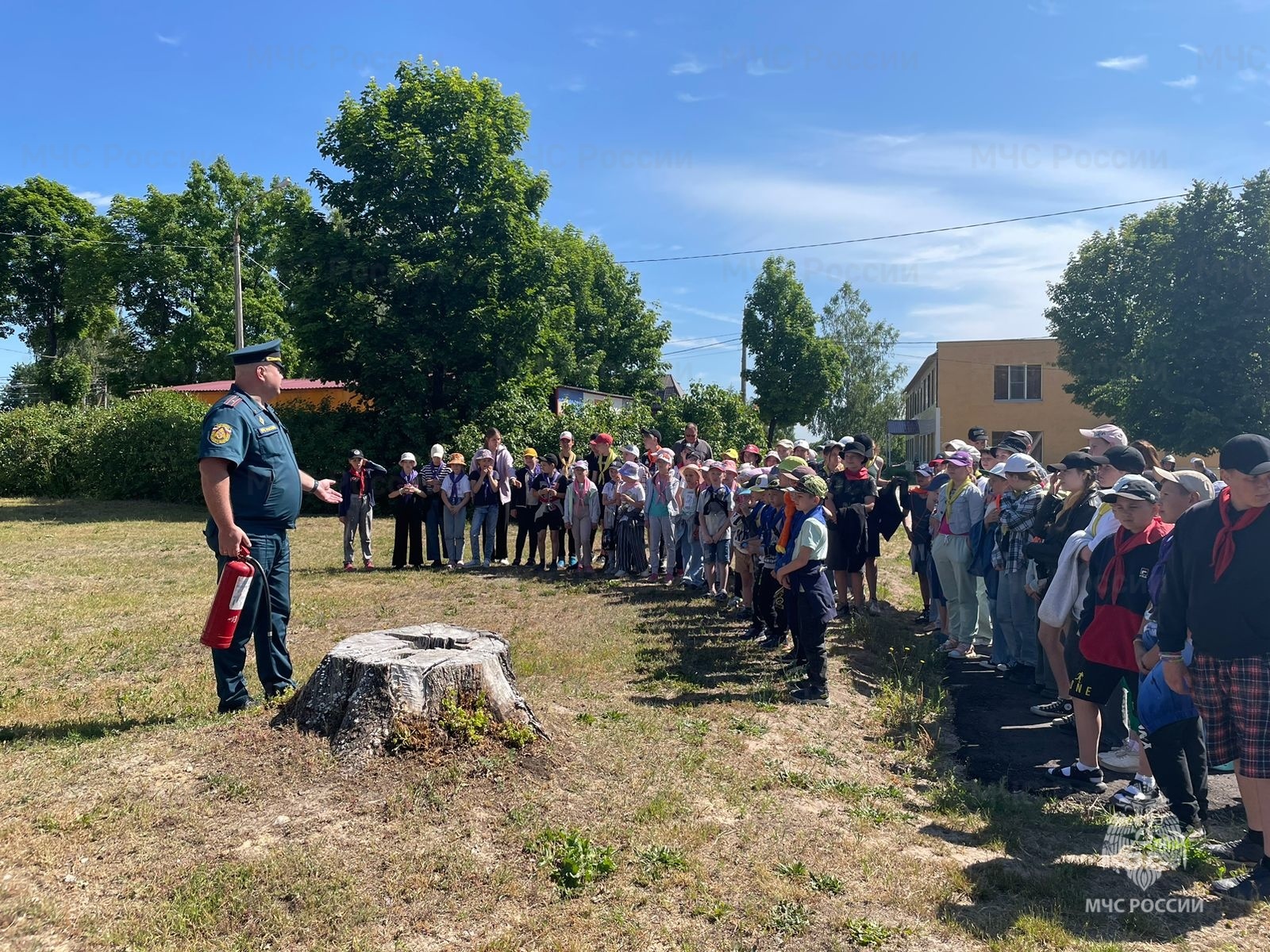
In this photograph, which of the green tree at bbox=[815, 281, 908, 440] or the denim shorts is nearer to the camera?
the denim shorts

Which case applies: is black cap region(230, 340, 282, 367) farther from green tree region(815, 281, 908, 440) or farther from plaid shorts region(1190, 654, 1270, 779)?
green tree region(815, 281, 908, 440)

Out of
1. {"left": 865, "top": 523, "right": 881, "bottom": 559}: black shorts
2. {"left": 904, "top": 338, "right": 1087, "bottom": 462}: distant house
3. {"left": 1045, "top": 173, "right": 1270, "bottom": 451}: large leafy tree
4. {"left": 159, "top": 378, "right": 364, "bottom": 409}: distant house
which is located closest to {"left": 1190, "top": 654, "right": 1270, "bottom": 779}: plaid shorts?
{"left": 865, "top": 523, "right": 881, "bottom": 559}: black shorts

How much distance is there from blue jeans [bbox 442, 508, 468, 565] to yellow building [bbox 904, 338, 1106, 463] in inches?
1563

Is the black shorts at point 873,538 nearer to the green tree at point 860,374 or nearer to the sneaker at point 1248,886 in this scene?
the sneaker at point 1248,886

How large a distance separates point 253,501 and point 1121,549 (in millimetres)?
5297

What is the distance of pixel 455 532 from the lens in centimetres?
1336

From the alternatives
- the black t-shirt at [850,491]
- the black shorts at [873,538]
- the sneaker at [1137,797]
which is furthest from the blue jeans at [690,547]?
the sneaker at [1137,797]

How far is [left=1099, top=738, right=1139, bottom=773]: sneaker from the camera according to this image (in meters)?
5.39

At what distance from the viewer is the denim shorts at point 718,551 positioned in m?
10.5

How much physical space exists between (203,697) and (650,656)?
369 cm

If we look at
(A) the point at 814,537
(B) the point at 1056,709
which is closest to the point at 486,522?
(A) the point at 814,537

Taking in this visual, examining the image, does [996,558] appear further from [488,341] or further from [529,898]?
[488,341]

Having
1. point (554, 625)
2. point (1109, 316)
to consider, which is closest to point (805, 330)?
point (1109, 316)

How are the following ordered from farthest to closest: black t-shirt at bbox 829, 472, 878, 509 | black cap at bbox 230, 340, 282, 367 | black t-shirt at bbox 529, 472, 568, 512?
black t-shirt at bbox 529, 472, 568, 512
black t-shirt at bbox 829, 472, 878, 509
black cap at bbox 230, 340, 282, 367
